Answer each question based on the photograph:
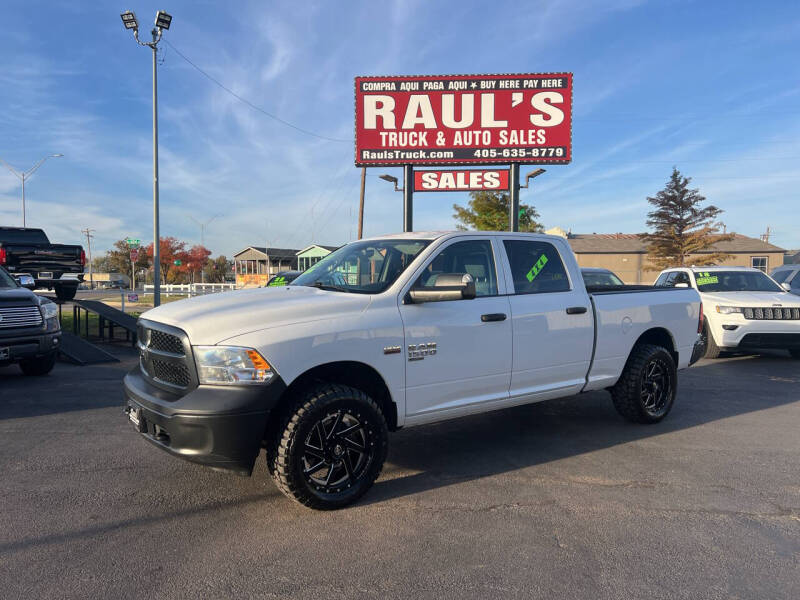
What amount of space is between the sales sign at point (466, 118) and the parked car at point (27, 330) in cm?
899

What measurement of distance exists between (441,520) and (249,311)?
1817mm

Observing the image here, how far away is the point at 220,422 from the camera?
10.8 feet

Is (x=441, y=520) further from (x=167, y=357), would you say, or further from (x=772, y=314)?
(x=772, y=314)

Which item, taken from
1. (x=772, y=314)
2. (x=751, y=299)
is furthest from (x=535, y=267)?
(x=772, y=314)

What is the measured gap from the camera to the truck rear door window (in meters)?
4.80

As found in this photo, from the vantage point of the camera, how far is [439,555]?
3084 mm

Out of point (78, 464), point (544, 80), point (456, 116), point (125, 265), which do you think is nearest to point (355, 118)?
point (456, 116)

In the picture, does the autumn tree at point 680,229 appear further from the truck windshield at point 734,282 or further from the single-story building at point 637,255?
the truck windshield at point 734,282

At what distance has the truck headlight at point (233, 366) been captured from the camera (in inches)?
132

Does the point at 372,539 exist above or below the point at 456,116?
below

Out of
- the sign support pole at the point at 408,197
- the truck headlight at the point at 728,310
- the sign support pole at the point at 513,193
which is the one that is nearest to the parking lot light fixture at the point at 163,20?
the sign support pole at the point at 408,197

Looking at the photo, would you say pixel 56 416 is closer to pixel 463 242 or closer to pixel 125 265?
pixel 463 242

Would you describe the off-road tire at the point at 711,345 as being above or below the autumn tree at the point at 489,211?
below

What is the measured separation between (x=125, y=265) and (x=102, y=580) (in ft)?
307
